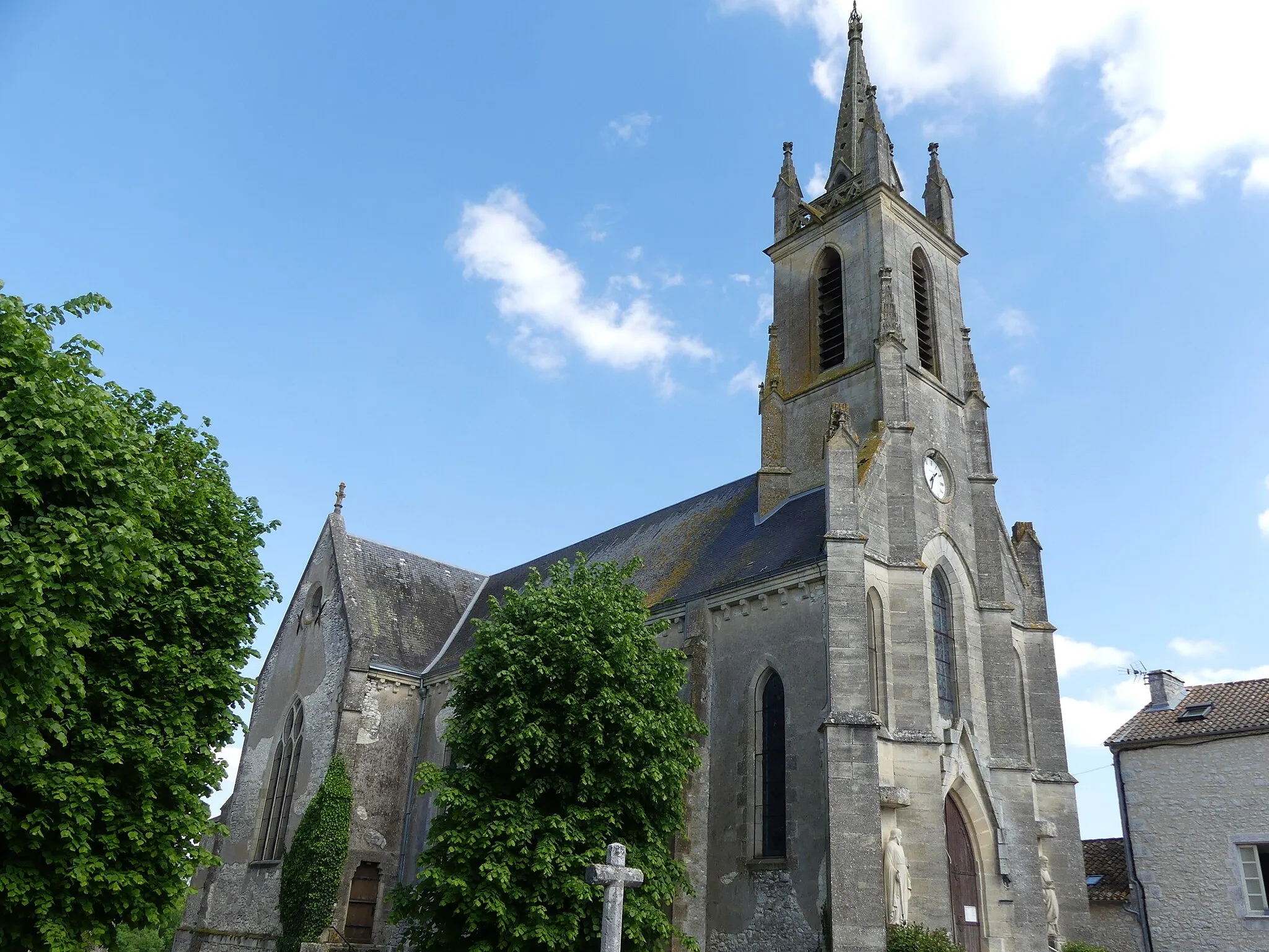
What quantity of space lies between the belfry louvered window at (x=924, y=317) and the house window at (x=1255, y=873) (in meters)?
13.0

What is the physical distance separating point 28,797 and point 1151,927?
77.0 ft

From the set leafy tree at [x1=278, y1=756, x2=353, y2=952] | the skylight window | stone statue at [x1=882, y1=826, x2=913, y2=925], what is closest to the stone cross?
stone statue at [x1=882, y1=826, x2=913, y2=925]

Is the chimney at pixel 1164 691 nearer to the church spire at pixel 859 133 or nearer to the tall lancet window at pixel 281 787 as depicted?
the church spire at pixel 859 133

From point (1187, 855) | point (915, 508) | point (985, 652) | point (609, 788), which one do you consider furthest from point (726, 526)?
point (1187, 855)

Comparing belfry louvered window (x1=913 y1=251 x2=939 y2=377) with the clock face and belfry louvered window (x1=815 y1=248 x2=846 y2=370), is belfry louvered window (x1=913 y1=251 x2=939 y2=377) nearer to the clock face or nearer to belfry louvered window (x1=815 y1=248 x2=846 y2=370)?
belfry louvered window (x1=815 y1=248 x2=846 y2=370)

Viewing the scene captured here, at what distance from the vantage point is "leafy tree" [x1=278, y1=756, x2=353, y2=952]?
2394 centimetres

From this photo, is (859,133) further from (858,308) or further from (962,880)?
(962,880)

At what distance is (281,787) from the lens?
28688 millimetres

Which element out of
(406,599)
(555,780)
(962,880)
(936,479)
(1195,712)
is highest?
(936,479)

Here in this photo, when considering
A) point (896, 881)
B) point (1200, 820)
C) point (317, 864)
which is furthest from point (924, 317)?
point (317, 864)

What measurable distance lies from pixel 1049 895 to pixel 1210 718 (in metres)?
7.68

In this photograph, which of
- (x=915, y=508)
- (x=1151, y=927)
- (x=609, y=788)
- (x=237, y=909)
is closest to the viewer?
(x=609, y=788)

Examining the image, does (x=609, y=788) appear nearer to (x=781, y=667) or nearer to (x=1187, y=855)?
(x=781, y=667)

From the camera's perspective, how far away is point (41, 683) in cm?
1146
